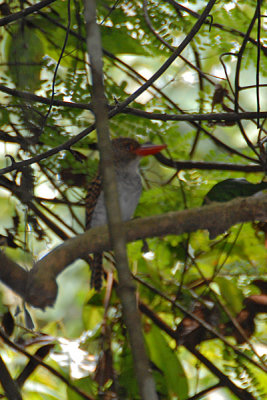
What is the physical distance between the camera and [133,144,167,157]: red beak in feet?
7.56

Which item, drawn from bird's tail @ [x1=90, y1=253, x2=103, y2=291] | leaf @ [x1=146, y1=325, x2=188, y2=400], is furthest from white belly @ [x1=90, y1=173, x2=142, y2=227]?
leaf @ [x1=146, y1=325, x2=188, y2=400]

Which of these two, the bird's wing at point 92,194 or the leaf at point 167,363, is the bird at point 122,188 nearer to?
the bird's wing at point 92,194

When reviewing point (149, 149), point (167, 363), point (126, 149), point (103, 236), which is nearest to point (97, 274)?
point (167, 363)

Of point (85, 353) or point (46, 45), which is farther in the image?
point (46, 45)

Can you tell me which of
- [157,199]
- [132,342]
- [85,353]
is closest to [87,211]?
[157,199]

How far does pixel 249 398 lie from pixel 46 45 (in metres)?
1.65

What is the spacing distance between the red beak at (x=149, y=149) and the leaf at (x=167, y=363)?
30.3 inches

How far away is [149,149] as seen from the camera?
2.43 meters

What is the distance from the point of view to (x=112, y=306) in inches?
92.3

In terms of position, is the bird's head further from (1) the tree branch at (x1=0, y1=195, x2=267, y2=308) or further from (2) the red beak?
(1) the tree branch at (x1=0, y1=195, x2=267, y2=308)

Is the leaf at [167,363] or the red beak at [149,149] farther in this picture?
the red beak at [149,149]

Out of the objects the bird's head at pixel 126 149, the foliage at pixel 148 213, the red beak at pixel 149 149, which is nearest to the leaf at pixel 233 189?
the foliage at pixel 148 213

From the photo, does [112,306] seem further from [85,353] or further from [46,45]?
[46,45]

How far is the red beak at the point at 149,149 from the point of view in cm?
230
